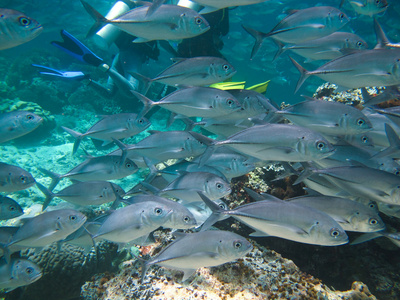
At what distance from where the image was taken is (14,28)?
2.74 m

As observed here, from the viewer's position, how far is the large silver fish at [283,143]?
7.88 ft

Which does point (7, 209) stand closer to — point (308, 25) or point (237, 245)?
point (237, 245)

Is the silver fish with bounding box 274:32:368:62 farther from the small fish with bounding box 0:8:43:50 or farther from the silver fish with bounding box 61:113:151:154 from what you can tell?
the small fish with bounding box 0:8:43:50

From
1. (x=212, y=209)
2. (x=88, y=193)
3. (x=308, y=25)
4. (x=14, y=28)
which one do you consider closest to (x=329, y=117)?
(x=308, y=25)

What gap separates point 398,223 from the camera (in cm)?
335

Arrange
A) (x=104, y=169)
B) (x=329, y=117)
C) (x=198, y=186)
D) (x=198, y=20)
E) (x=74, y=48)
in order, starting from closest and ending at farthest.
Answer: (x=329, y=117) < (x=198, y=186) < (x=198, y=20) < (x=104, y=169) < (x=74, y=48)

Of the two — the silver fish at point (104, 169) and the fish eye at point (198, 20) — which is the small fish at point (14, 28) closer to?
the silver fish at point (104, 169)

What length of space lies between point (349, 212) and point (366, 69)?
175cm

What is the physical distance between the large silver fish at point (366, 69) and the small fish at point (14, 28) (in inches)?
142

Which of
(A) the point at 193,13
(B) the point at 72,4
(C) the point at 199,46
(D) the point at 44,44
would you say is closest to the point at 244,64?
(B) the point at 72,4

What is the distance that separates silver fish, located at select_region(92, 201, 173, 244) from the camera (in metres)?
2.45

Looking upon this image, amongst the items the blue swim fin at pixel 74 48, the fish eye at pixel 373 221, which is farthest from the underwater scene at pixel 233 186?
the blue swim fin at pixel 74 48

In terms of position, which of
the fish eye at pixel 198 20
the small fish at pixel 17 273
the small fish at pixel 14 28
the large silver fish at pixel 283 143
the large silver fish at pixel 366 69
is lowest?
the small fish at pixel 17 273

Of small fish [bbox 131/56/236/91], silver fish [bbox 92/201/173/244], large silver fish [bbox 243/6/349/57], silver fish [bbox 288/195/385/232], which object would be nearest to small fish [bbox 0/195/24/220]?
silver fish [bbox 92/201/173/244]
